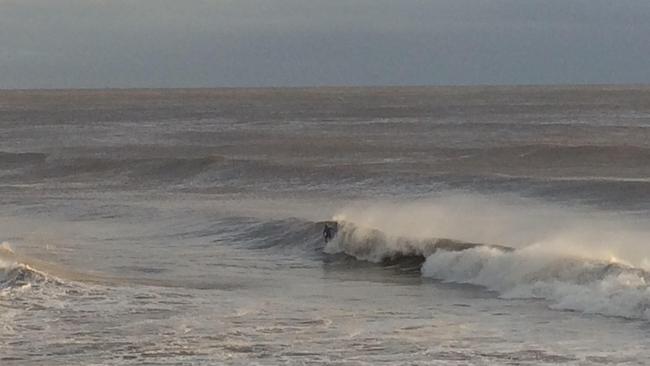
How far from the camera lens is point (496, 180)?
30547 millimetres

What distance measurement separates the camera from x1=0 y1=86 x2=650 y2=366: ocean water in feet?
39.0

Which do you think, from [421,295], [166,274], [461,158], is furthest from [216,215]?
[461,158]

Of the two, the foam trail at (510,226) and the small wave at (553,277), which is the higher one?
the foam trail at (510,226)

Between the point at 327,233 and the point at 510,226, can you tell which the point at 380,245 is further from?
the point at 510,226

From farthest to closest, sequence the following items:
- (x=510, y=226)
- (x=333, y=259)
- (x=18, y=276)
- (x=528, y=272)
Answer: (x=510, y=226)
(x=333, y=259)
(x=18, y=276)
(x=528, y=272)

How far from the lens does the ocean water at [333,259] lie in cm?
1189

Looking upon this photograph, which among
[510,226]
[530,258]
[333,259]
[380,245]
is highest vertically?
[510,226]

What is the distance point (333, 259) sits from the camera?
19.6 meters

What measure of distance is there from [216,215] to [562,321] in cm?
1269

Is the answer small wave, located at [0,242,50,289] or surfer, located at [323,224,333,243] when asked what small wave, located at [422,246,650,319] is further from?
small wave, located at [0,242,50,289]

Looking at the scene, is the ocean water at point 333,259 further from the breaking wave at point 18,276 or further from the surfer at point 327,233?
the surfer at point 327,233

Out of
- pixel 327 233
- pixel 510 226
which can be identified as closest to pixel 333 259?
pixel 327 233

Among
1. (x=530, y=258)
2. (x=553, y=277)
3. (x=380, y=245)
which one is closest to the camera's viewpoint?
(x=553, y=277)

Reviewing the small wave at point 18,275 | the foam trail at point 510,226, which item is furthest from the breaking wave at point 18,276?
the foam trail at point 510,226
